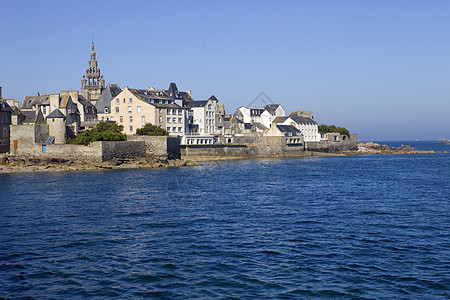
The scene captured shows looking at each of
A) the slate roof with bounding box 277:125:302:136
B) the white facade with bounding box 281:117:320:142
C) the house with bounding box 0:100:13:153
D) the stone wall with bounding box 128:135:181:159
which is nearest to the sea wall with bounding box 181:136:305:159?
the slate roof with bounding box 277:125:302:136

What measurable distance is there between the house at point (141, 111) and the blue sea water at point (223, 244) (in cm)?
5162

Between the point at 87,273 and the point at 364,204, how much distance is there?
24.5m

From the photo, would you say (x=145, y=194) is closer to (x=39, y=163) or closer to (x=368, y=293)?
(x=368, y=293)

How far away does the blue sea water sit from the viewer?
18094 millimetres

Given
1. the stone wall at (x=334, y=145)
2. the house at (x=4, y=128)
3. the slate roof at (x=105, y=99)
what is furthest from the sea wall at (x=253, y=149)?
the house at (x=4, y=128)

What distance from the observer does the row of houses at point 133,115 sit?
8000 cm

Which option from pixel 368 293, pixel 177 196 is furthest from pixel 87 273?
pixel 177 196

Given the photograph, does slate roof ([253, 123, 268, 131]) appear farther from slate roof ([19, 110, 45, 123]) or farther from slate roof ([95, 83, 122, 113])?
slate roof ([19, 110, 45, 123])

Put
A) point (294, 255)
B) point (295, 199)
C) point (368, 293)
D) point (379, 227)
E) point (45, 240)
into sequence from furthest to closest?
point (295, 199)
point (379, 227)
point (45, 240)
point (294, 255)
point (368, 293)

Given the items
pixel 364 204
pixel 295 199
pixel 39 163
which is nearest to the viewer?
pixel 364 204

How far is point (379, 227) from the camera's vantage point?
2830cm

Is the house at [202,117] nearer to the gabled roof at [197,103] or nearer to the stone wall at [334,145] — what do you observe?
the gabled roof at [197,103]

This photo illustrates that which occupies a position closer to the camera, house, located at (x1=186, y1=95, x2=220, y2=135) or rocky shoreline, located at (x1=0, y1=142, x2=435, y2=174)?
rocky shoreline, located at (x1=0, y1=142, x2=435, y2=174)

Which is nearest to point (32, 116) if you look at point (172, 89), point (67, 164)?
point (67, 164)
